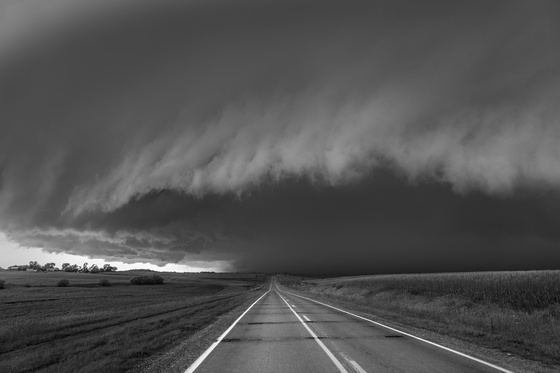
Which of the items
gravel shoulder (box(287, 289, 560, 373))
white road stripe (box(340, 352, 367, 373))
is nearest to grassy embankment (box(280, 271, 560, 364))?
gravel shoulder (box(287, 289, 560, 373))

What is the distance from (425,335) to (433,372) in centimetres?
665

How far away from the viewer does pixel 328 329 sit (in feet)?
51.2

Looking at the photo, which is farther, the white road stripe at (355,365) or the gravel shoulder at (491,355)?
the gravel shoulder at (491,355)

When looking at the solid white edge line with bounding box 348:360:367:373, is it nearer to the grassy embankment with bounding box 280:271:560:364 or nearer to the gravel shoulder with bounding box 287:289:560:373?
the gravel shoulder with bounding box 287:289:560:373

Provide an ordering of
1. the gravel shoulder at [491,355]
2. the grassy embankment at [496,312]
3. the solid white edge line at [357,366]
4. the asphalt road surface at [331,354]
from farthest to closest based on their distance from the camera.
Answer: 1. the grassy embankment at [496,312]
2. the gravel shoulder at [491,355]
3. the asphalt road surface at [331,354]
4. the solid white edge line at [357,366]

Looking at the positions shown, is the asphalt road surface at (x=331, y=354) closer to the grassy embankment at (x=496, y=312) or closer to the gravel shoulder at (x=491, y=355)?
the gravel shoulder at (x=491, y=355)

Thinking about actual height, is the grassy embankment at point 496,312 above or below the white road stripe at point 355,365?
below

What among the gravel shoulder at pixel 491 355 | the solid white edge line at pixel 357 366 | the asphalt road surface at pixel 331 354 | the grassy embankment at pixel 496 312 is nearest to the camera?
the solid white edge line at pixel 357 366

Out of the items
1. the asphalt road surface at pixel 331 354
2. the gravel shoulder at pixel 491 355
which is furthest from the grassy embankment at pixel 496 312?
the asphalt road surface at pixel 331 354

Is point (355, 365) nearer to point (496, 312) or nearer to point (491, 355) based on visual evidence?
point (491, 355)

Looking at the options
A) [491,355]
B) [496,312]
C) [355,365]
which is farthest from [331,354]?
[496,312]

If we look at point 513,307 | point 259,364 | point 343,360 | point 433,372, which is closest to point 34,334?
point 259,364

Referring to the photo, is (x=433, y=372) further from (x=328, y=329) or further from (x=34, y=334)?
(x=34, y=334)

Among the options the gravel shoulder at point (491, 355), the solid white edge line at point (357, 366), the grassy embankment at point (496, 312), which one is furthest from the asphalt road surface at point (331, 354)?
the grassy embankment at point (496, 312)
